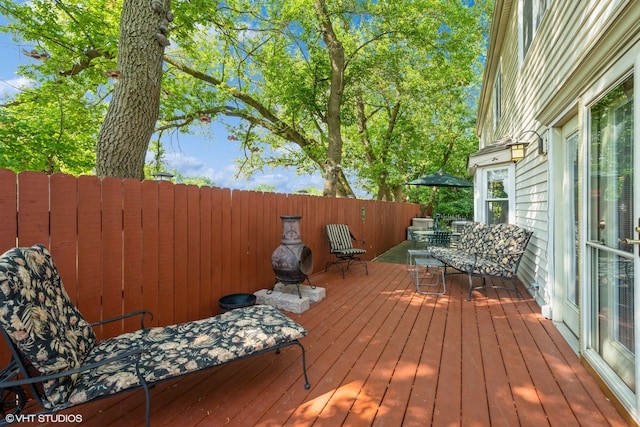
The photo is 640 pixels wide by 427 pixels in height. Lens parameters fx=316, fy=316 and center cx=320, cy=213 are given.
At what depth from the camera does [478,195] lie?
721 centimetres

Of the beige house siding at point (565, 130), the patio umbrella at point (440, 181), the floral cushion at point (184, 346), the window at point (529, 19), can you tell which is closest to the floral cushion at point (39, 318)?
the floral cushion at point (184, 346)

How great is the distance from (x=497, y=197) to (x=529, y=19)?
10.4ft

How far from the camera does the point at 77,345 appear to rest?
1.88 meters

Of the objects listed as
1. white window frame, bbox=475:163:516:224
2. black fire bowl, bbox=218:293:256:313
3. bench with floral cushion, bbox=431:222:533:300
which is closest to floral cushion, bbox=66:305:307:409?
black fire bowl, bbox=218:293:256:313

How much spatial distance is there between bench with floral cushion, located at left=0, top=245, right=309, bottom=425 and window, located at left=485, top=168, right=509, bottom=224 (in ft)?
18.2

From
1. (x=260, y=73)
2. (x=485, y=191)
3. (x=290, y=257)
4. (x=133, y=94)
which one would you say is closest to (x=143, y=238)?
(x=290, y=257)

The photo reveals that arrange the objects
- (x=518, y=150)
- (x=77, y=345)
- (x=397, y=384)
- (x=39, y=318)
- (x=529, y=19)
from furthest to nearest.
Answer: (x=529, y=19)
(x=518, y=150)
(x=397, y=384)
(x=77, y=345)
(x=39, y=318)

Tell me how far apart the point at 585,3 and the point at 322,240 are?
4782 millimetres

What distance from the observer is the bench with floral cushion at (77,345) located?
5.03 ft

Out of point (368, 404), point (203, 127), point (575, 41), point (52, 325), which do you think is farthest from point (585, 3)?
point (203, 127)

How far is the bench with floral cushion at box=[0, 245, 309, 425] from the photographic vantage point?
153 centimetres

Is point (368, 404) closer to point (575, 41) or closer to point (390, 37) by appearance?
point (575, 41)

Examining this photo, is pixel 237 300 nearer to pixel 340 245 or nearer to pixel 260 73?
pixel 340 245

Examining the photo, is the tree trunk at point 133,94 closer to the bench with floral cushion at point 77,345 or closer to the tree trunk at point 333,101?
the bench with floral cushion at point 77,345
